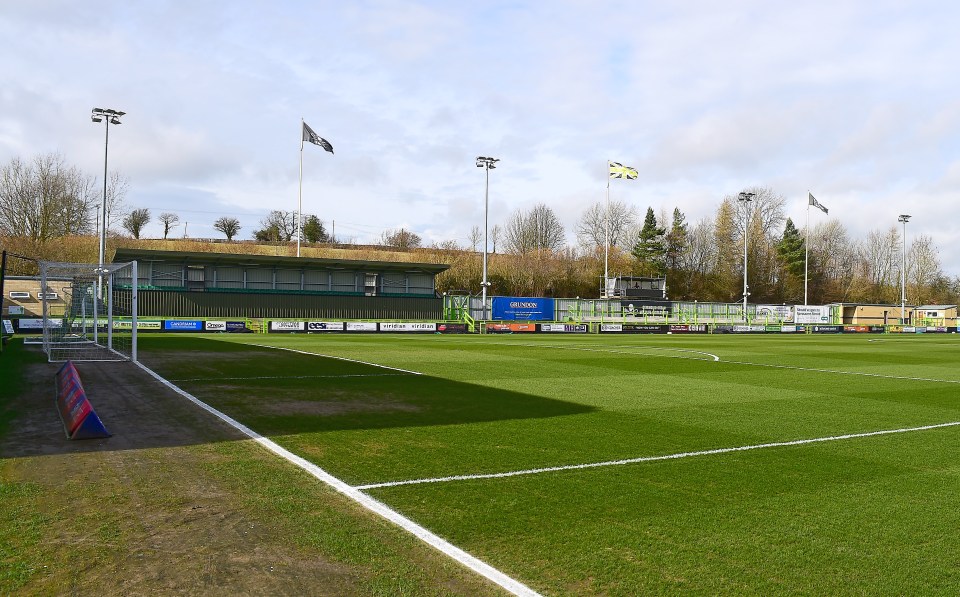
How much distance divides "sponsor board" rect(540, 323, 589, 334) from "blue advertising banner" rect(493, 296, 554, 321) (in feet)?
34.6

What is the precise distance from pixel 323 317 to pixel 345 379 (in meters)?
44.0

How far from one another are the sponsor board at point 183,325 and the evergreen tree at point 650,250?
64.3 meters

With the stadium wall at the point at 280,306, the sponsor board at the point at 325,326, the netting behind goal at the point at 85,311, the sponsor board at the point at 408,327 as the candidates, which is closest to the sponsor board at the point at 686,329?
the sponsor board at the point at 408,327

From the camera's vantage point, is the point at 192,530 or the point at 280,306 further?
the point at 280,306

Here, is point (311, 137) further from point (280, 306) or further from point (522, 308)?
point (522, 308)

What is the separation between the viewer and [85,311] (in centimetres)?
2720

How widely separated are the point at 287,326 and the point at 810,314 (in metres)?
58.4

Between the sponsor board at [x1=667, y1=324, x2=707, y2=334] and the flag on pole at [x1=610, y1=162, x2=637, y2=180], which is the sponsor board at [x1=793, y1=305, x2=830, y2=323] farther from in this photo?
the flag on pole at [x1=610, y1=162, x2=637, y2=180]

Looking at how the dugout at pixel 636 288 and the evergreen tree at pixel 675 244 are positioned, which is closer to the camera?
the dugout at pixel 636 288

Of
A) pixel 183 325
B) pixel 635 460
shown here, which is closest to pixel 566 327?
pixel 183 325

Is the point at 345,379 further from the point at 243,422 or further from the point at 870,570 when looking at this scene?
the point at 870,570

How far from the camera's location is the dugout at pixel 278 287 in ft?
177

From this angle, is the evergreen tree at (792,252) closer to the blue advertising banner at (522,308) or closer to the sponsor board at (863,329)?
the sponsor board at (863,329)

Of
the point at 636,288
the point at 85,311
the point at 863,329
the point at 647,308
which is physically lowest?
the point at 863,329
